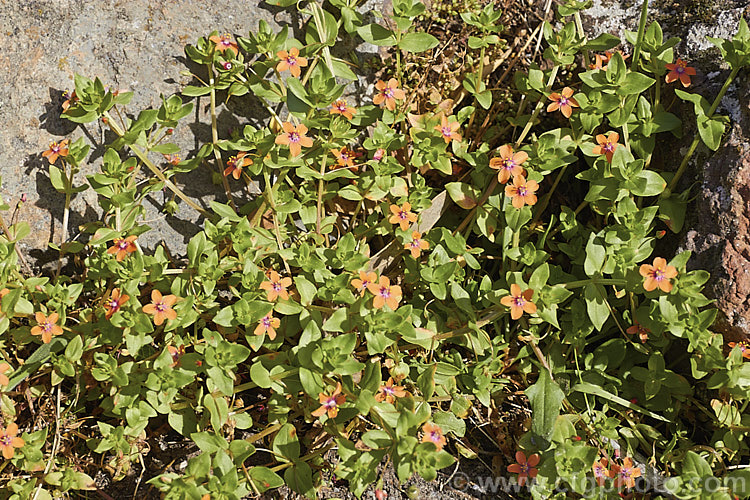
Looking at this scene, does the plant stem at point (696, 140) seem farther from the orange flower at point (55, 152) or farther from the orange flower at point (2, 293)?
the orange flower at point (2, 293)

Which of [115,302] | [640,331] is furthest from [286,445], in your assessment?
[640,331]

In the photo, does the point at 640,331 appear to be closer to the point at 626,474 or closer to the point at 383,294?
the point at 626,474

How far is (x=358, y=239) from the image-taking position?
342cm

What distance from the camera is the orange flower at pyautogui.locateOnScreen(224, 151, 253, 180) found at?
3146 mm

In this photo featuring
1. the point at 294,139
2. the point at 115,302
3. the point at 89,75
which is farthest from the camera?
the point at 89,75

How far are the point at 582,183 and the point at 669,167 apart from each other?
1.57 feet

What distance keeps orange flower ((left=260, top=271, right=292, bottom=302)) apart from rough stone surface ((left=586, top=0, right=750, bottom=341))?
1947mm

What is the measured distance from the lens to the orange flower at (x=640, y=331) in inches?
121

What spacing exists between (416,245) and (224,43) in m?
1.43

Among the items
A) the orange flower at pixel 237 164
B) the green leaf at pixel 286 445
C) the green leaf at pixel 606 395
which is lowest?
the green leaf at pixel 286 445

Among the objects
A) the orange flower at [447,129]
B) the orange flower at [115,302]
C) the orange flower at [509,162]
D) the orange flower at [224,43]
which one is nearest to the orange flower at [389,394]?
the orange flower at [509,162]

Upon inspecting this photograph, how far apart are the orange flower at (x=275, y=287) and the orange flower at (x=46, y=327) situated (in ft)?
3.23

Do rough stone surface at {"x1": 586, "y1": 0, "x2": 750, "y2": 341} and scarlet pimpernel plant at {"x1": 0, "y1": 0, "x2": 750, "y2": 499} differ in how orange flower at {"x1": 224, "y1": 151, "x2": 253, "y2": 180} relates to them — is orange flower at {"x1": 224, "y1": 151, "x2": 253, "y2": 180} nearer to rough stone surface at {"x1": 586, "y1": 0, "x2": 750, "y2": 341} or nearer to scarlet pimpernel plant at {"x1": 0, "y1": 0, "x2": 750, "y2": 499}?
scarlet pimpernel plant at {"x1": 0, "y1": 0, "x2": 750, "y2": 499}

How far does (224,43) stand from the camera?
3.27 meters
